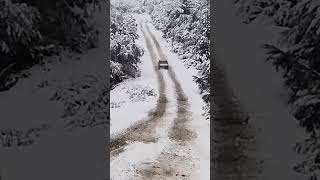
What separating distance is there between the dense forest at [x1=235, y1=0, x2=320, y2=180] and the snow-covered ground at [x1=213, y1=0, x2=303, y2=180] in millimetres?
49

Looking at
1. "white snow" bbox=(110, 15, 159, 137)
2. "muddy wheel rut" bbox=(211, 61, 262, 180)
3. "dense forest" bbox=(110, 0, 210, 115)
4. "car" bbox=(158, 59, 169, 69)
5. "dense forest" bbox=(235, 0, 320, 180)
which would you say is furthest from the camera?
"dense forest" bbox=(110, 0, 210, 115)

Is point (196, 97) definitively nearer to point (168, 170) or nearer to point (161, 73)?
point (161, 73)

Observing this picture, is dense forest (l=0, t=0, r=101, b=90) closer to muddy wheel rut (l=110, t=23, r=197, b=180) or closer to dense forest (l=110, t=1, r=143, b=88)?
muddy wheel rut (l=110, t=23, r=197, b=180)

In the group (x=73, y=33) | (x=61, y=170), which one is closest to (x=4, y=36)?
(x=73, y=33)

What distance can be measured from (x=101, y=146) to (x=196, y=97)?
3.74 meters

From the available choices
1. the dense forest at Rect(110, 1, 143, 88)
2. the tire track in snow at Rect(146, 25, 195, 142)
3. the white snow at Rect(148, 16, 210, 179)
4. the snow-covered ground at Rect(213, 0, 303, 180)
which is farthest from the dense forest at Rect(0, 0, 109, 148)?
the dense forest at Rect(110, 1, 143, 88)

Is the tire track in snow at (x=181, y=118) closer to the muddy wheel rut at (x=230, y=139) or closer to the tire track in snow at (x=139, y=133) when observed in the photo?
the tire track in snow at (x=139, y=133)

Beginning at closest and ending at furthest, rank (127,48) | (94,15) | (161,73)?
(94,15) → (161,73) → (127,48)

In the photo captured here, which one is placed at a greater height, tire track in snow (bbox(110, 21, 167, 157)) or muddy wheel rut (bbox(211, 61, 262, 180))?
muddy wheel rut (bbox(211, 61, 262, 180))

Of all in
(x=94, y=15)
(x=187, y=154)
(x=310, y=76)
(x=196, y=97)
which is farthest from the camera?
(x=196, y=97)

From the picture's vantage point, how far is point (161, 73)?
7.13 m

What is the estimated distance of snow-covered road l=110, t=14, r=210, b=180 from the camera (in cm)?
381

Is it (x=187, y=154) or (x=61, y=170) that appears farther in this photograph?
(x=187, y=154)

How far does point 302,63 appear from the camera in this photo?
254 centimetres
